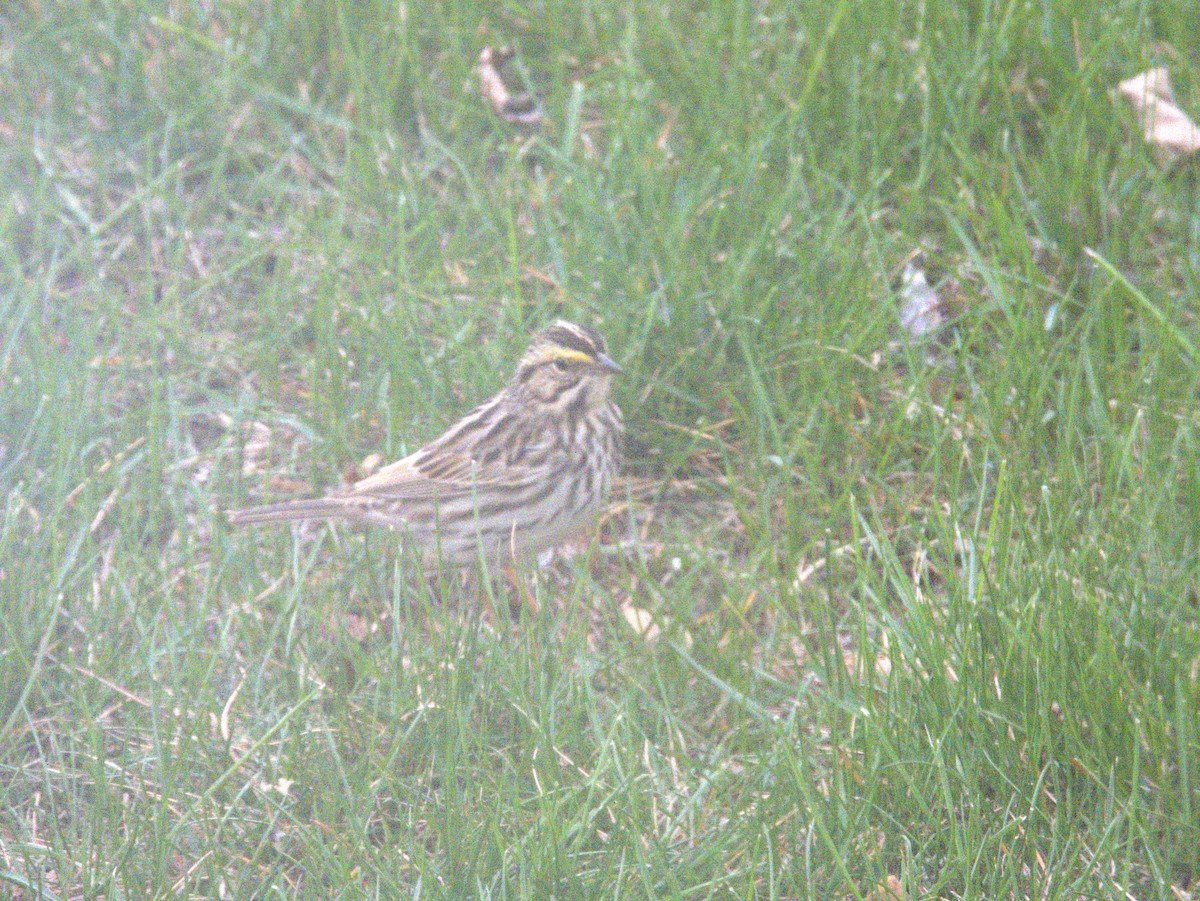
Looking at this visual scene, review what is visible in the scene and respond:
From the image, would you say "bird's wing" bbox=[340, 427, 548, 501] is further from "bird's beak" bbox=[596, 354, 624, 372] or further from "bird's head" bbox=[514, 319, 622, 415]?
"bird's beak" bbox=[596, 354, 624, 372]

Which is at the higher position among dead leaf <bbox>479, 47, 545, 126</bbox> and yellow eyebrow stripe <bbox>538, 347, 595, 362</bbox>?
dead leaf <bbox>479, 47, 545, 126</bbox>

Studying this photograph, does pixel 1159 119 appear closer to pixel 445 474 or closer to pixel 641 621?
pixel 641 621

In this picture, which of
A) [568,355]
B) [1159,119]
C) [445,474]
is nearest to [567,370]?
[568,355]

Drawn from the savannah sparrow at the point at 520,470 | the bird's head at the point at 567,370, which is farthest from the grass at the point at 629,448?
the bird's head at the point at 567,370

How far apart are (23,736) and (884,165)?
138 inches

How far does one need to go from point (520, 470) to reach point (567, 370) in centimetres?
34

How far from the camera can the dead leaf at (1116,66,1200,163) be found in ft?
18.1

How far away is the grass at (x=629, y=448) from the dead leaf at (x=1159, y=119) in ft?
0.29

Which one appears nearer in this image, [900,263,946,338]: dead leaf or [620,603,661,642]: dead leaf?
[620,603,661,642]: dead leaf

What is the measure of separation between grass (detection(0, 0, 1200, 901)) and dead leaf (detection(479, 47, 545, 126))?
0.30ft

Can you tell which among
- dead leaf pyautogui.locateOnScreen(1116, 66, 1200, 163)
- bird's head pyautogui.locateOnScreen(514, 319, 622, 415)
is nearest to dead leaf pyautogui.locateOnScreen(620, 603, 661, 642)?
bird's head pyautogui.locateOnScreen(514, 319, 622, 415)

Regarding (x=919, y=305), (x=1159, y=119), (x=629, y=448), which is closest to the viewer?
(x=629, y=448)

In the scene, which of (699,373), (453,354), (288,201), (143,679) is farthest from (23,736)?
(288,201)

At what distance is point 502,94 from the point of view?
6.25m
